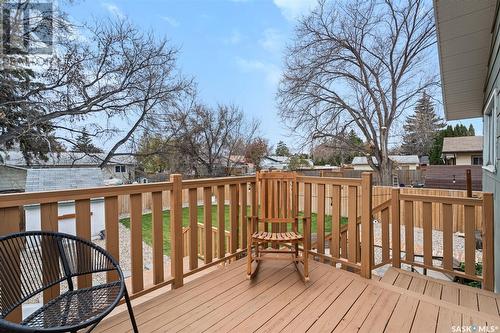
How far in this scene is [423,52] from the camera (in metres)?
12.7

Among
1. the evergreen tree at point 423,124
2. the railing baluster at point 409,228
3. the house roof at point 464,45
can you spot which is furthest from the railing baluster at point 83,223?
the evergreen tree at point 423,124

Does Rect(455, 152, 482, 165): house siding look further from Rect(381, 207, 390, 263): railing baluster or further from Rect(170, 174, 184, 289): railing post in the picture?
Rect(170, 174, 184, 289): railing post

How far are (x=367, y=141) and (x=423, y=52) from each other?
4.63m

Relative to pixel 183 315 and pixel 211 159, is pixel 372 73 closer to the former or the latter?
pixel 211 159

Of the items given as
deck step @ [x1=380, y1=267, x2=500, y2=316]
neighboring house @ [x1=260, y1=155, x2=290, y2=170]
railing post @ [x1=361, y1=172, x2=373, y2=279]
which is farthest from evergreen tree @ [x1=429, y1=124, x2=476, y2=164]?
railing post @ [x1=361, y1=172, x2=373, y2=279]

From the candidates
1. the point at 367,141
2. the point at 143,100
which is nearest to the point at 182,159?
the point at 143,100

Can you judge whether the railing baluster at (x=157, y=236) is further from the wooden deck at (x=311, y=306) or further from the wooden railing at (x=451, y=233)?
the wooden railing at (x=451, y=233)

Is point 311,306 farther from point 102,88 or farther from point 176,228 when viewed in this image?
point 102,88

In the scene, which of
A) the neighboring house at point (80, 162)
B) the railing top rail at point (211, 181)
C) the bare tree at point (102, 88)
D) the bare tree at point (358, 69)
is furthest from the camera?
the bare tree at point (358, 69)

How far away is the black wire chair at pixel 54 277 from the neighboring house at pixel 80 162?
10330 millimetres

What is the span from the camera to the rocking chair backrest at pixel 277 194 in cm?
299

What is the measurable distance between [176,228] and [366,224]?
1.75 metres

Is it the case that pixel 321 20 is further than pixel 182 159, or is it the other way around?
pixel 182 159

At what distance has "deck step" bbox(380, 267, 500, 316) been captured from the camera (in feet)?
7.57
